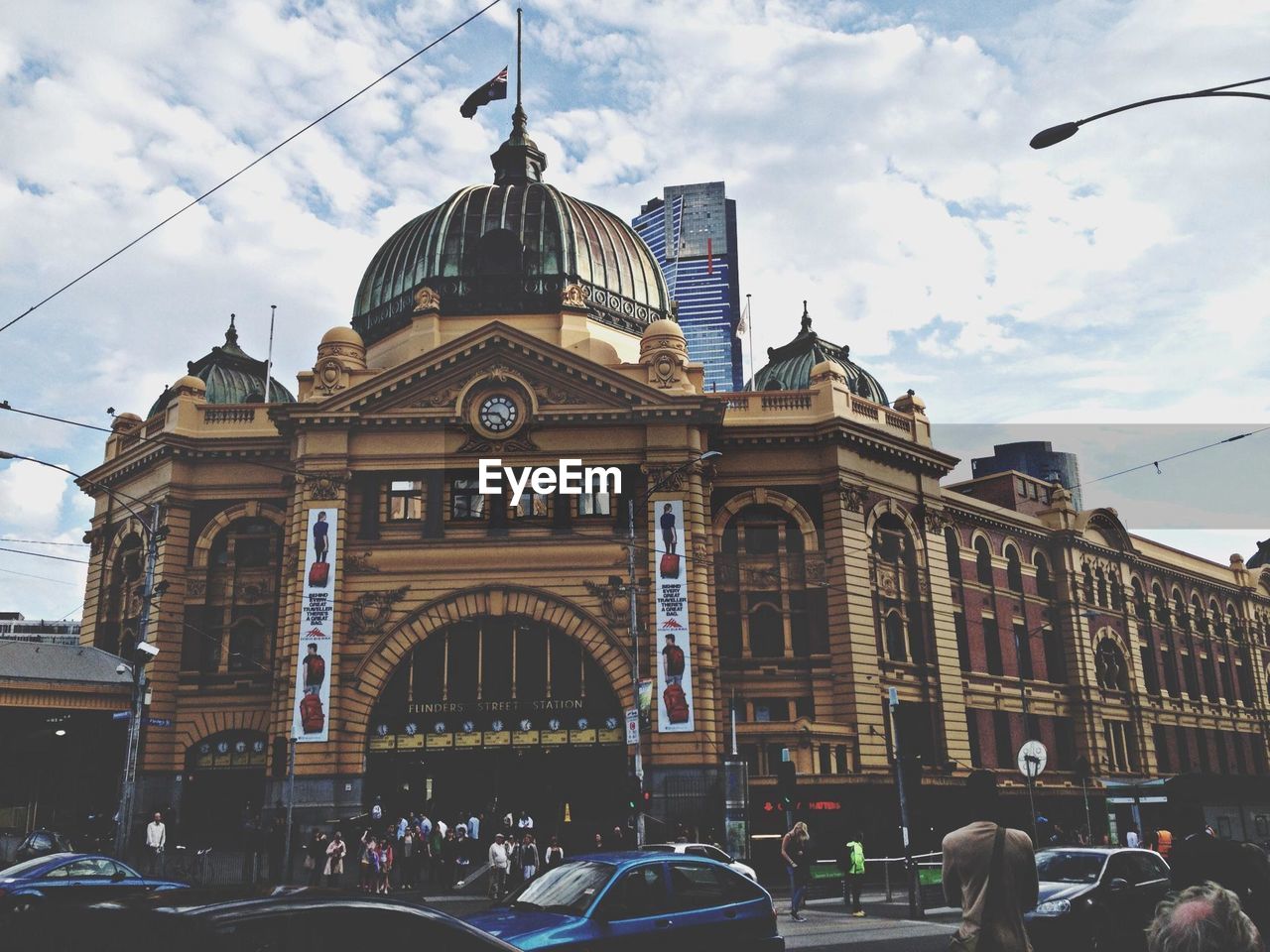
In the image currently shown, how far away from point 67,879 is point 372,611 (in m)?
22.8

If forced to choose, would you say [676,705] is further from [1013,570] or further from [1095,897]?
[1095,897]

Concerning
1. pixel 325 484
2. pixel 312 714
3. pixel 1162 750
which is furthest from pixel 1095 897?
pixel 1162 750

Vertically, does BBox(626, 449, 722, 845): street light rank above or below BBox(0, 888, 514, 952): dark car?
above

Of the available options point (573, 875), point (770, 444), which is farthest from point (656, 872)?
point (770, 444)

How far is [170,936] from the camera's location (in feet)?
23.4

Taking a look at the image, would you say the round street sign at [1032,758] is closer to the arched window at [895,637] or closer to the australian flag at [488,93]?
the arched window at [895,637]

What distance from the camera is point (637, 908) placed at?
1315 cm

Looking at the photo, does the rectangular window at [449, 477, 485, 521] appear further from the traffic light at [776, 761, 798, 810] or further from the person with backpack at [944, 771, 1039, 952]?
the person with backpack at [944, 771, 1039, 952]

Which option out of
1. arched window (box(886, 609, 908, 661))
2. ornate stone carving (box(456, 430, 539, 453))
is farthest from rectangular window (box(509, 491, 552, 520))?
arched window (box(886, 609, 908, 661))

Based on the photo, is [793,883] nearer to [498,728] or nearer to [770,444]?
[498,728]

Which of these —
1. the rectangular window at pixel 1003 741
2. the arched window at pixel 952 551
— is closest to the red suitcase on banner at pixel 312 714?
the arched window at pixel 952 551

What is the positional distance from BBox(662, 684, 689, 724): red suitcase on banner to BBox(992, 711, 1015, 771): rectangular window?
17.8m

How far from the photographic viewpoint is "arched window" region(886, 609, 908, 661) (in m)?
46.2

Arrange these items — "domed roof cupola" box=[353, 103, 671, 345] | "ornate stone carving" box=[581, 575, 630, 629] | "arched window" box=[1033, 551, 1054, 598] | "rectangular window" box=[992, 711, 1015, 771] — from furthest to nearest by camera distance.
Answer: "arched window" box=[1033, 551, 1054, 598] < "domed roof cupola" box=[353, 103, 671, 345] < "rectangular window" box=[992, 711, 1015, 771] < "ornate stone carving" box=[581, 575, 630, 629]
